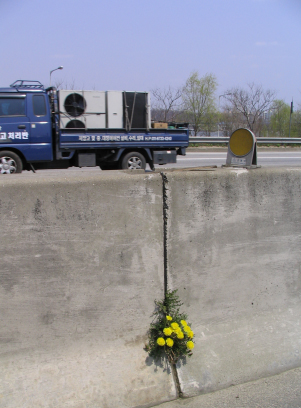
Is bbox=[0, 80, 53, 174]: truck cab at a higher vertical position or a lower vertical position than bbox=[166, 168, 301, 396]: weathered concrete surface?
higher

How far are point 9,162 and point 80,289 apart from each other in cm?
810

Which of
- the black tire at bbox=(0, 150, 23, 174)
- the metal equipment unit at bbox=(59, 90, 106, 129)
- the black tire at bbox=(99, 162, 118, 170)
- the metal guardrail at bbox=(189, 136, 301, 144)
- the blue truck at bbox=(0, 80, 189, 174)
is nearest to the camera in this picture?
the black tire at bbox=(0, 150, 23, 174)

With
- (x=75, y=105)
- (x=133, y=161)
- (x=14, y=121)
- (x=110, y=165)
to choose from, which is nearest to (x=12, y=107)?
(x=14, y=121)

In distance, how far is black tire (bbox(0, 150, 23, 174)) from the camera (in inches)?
384

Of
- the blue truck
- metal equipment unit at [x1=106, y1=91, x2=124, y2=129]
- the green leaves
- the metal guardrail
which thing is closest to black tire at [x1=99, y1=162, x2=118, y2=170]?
the blue truck

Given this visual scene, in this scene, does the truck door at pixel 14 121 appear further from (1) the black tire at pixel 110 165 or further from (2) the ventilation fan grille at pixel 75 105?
(1) the black tire at pixel 110 165

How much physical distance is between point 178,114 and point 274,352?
121 ft

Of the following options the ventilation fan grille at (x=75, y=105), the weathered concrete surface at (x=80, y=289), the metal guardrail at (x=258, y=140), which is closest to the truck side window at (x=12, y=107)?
Answer: the ventilation fan grille at (x=75, y=105)

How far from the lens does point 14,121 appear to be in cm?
984

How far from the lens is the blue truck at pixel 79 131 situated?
9.88 meters

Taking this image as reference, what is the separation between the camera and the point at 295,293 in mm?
3158

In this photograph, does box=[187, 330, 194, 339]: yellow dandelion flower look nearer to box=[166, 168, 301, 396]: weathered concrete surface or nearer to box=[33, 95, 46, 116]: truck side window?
box=[166, 168, 301, 396]: weathered concrete surface

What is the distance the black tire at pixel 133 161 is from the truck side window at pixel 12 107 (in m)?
2.99

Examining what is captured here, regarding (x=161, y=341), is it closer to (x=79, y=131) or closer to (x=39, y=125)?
(x=39, y=125)
